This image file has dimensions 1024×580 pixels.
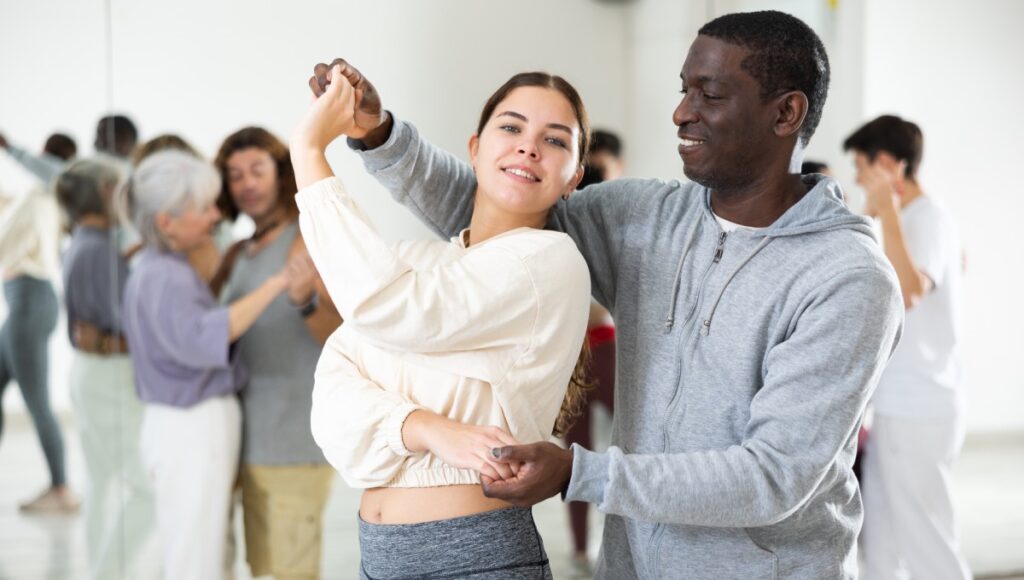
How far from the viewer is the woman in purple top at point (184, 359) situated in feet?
9.27

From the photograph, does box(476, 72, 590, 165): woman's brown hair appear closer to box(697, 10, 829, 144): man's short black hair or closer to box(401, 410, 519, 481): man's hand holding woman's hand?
box(697, 10, 829, 144): man's short black hair

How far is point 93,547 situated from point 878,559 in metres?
2.37

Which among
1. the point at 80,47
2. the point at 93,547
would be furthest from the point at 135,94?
the point at 93,547

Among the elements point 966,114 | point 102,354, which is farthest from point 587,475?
point 966,114

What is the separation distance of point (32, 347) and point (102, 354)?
21cm

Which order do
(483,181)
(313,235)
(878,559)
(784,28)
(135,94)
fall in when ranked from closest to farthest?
(313,235) → (784,28) → (483,181) → (135,94) → (878,559)

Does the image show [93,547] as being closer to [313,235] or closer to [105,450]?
[105,450]

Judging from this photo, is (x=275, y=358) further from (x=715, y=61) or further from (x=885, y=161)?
(x=885, y=161)

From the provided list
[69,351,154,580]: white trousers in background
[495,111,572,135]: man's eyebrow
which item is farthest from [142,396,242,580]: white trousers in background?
[495,111,572,135]: man's eyebrow

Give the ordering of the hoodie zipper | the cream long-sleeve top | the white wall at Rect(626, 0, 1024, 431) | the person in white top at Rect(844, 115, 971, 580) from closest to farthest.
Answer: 1. the cream long-sleeve top
2. the hoodie zipper
3. the person in white top at Rect(844, 115, 971, 580)
4. the white wall at Rect(626, 0, 1024, 431)

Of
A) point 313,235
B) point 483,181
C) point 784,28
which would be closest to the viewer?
point 313,235

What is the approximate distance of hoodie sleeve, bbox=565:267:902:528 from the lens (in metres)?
1.26

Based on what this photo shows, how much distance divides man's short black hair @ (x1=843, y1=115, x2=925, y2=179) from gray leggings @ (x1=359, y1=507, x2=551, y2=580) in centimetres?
243

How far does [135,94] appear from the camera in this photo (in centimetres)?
304
